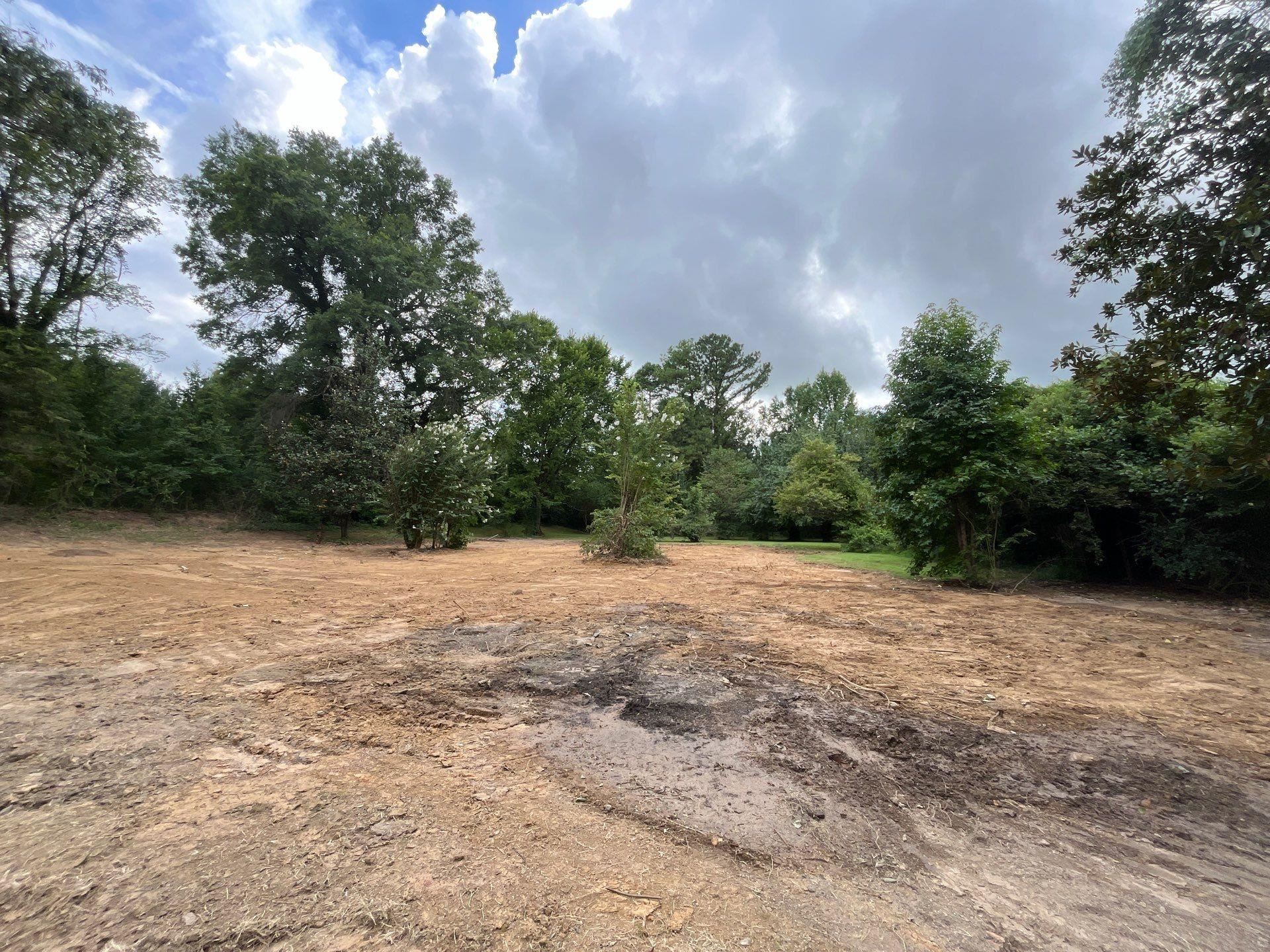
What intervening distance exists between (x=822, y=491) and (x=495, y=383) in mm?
16324

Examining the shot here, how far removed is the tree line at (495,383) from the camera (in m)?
3.67

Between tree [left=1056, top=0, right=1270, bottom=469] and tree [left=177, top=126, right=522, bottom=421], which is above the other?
tree [left=177, top=126, right=522, bottom=421]

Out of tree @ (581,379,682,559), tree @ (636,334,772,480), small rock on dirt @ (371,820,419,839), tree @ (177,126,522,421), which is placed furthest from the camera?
tree @ (636,334,772,480)

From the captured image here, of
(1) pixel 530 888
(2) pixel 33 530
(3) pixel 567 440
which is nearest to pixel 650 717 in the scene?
(1) pixel 530 888

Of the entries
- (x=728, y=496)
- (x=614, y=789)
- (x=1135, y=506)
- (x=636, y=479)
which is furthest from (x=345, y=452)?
(x=728, y=496)

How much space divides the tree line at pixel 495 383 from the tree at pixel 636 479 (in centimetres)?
7

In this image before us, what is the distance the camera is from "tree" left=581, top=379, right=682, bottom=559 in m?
12.7

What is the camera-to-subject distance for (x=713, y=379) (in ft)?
145

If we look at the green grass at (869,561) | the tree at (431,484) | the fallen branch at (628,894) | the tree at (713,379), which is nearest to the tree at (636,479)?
the tree at (431,484)

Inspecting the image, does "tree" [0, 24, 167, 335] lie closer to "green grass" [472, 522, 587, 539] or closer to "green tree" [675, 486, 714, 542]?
"green grass" [472, 522, 587, 539]

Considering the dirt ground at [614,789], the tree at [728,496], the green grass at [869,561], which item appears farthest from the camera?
the tree at [728,496]

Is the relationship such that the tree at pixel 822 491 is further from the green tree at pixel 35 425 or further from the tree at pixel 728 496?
the green tree at pixel 35 425

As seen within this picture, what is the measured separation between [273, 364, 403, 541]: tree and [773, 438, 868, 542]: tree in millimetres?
18356

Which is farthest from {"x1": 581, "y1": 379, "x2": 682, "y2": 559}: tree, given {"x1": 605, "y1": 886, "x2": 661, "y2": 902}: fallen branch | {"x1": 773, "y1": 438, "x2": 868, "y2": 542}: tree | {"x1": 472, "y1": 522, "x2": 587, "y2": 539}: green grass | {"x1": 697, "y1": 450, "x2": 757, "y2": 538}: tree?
{"x1": 697, "y1": 450, "x2": 757, "y2": 538}: tree
